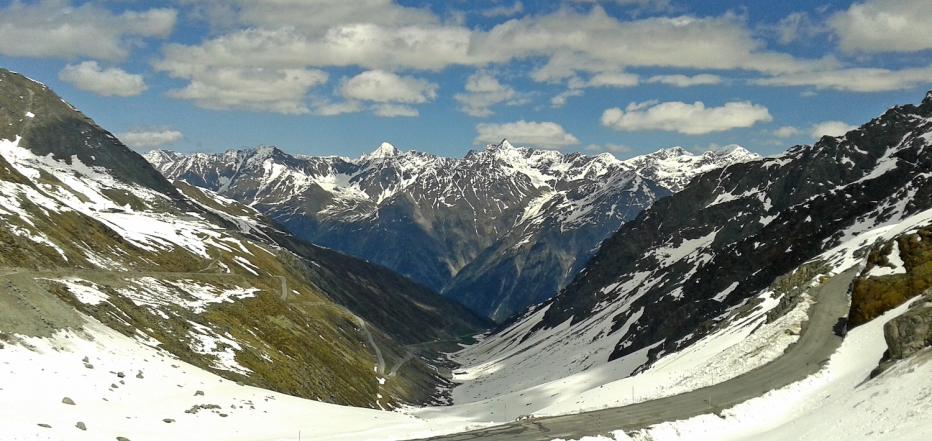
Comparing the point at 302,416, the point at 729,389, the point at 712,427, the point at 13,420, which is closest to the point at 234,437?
the point at 302,416

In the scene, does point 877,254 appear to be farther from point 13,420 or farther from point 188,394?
point 13,420

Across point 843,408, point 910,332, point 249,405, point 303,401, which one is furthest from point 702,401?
point 249,405

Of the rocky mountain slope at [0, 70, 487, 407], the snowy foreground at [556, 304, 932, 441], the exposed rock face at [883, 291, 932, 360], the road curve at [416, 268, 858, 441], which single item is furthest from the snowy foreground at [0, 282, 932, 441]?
the rocky mountain slope at [0, 70, 487, 407]

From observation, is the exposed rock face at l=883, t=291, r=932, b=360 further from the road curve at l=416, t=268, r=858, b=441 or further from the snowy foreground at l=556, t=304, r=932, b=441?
the road curve at l=416, t=268, r=858, b=441

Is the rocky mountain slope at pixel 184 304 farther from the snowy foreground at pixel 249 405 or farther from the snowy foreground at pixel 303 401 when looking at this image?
the snowy foreground at pixel 303 401

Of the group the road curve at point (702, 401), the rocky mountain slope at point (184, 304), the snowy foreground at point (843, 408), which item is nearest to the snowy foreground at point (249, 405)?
the snowy foreground at point (843, 408)

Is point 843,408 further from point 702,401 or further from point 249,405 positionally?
point 249,405
